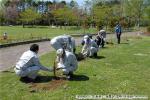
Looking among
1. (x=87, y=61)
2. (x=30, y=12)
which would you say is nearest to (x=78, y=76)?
(x=87, y=61)

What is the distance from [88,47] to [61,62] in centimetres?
793

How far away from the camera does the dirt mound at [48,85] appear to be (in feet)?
43.4

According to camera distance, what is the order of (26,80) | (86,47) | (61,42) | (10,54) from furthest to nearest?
(10,54) → (86,47) → (61,42) → (26,80)

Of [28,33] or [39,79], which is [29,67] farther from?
[28,33]

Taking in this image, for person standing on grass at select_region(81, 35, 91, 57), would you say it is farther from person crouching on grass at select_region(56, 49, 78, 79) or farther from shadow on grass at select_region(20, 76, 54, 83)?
shadow on grass at select_region(20, 76, 54, 83)

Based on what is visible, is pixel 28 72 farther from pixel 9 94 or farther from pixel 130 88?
pixel 130 88

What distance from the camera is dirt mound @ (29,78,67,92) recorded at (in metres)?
13.2

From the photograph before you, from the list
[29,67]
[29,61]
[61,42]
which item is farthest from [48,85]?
[61,42]

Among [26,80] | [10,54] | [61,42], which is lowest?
[10,54]

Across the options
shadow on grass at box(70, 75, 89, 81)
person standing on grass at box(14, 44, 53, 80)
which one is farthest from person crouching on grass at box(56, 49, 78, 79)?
person standing on grass at box(14, 44, 53, 80)

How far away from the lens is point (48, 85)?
537 inches

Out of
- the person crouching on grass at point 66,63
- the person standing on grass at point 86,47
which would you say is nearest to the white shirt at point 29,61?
the person crouching on grass at point 66,63

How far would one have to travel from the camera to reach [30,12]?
109438 millimetres

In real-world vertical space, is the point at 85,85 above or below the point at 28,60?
below
